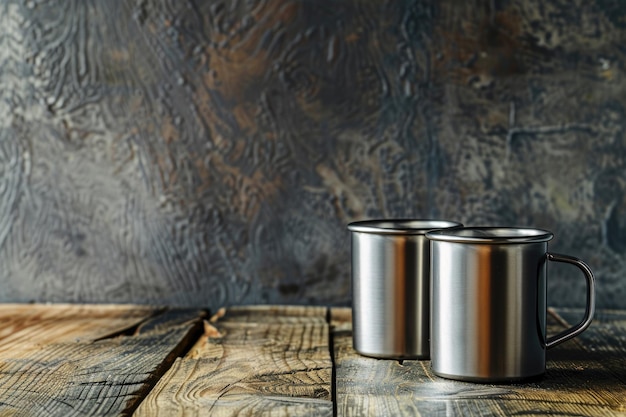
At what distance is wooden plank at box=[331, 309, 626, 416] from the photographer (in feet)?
2.45

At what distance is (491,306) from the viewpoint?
2.70 feet

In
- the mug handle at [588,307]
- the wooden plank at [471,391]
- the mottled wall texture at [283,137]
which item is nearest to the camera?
the wooden plank at [471,391]

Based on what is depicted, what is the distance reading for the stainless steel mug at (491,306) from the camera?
82 cm

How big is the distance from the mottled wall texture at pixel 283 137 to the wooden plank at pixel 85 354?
12cm

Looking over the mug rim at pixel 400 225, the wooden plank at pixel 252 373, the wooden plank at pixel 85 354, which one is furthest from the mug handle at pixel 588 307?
the wooden plank at pixel 85 354

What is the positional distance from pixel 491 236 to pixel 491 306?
8 centimetres

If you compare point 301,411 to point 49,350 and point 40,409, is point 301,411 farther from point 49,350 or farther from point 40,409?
point 49,350

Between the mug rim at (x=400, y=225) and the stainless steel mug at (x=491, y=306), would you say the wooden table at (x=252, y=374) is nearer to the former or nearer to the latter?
the stainless steel mug at (x=491, y=306)

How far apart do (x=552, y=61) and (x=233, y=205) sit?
64 centimetres

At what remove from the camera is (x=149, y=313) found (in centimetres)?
136

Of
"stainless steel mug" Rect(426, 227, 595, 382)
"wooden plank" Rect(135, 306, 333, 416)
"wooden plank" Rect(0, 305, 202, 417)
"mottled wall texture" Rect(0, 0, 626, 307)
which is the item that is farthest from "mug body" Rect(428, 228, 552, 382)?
"mottled wall texture" Rect(0, 0, 626, 307)

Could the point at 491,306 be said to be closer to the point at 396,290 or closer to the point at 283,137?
the point at 396,290

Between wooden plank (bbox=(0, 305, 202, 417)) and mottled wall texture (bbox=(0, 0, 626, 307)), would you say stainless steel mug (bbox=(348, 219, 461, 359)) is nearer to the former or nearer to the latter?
wooden plank (bbox=(0, 305, 202, 417))

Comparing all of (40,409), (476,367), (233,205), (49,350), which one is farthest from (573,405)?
(233,205)
